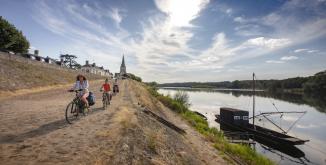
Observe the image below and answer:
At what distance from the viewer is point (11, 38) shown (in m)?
48.6

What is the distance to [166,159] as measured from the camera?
26.8 feet

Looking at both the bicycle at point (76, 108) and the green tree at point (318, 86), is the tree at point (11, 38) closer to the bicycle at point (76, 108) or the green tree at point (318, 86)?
the bicycle at point (76, 108)

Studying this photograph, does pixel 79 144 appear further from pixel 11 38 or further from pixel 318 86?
pixel 318 86

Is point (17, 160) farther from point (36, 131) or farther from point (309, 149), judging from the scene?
point (309, 149)

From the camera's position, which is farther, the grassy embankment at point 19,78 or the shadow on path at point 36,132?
the grassy embankment at point 19,78

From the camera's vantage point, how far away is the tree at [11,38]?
155ft

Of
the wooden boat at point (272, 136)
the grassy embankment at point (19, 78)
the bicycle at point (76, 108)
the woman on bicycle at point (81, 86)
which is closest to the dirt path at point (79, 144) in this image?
the bicycle at point (76, 108)

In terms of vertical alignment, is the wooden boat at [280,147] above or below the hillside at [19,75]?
below

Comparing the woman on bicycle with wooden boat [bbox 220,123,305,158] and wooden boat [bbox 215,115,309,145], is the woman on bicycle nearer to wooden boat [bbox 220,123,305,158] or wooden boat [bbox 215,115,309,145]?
wooden boat [bbox 220,123,305,158]

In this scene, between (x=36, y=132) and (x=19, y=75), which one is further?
(x=19, y=75)

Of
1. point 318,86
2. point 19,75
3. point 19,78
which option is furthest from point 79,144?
point 318,86

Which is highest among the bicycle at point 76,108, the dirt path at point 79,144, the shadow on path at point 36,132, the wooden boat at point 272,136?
the bicycle at point 76,108

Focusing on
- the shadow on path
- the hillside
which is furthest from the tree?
the shadow on path

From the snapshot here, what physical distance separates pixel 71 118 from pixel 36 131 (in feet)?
8.55
